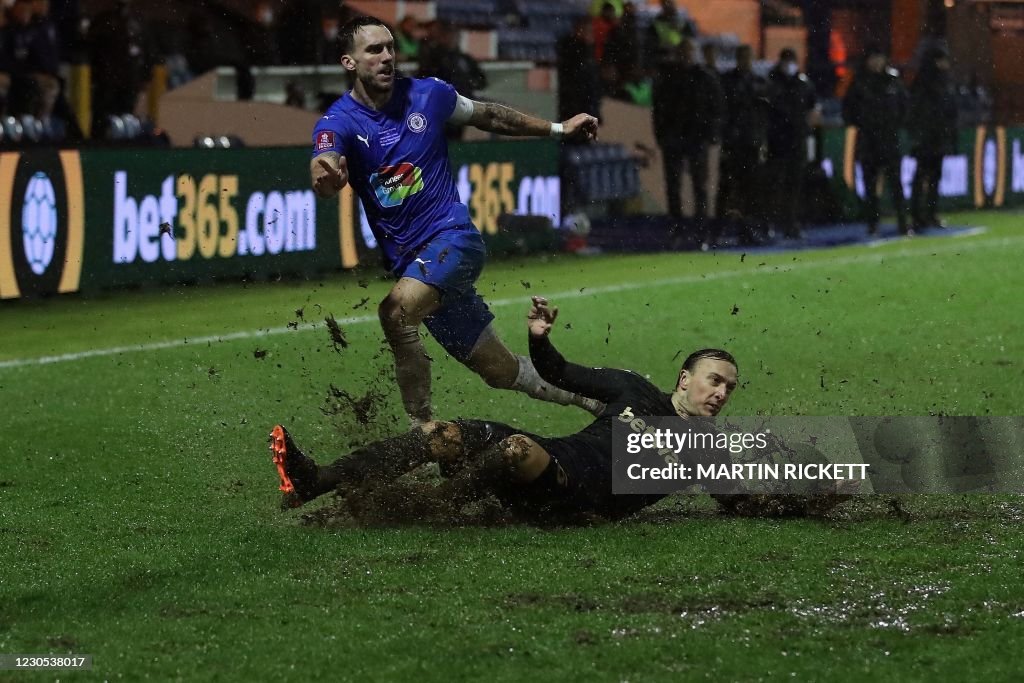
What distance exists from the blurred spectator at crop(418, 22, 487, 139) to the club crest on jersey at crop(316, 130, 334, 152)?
10.1 m

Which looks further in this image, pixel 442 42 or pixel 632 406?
pixel 442 42

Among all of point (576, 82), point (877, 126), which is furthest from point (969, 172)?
point (576, 82)

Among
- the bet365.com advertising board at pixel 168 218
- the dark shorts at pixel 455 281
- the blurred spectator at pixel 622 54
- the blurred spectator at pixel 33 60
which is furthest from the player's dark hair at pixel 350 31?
the blurred spectator at pixel 622 54

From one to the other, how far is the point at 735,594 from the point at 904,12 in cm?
1688

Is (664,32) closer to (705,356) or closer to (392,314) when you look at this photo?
(392,314)

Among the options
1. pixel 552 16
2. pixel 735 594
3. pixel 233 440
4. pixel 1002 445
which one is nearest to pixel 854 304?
pixel 1002 445

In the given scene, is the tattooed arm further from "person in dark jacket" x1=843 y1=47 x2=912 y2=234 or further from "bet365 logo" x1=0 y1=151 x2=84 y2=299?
"person in dark jacket" x1=843 y1=47 x2=912 y2=234

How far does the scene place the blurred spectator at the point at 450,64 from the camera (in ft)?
56.7

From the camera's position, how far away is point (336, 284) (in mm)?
14352

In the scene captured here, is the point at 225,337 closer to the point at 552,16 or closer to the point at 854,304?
the point at 854,304

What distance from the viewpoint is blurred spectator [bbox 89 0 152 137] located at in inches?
628

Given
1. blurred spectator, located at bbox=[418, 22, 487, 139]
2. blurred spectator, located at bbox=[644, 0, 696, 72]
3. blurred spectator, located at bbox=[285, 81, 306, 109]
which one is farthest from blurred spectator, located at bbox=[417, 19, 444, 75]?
blurred spectator, located at bbox=[644, 0, 696, 72]

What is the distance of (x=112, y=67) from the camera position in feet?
52.5

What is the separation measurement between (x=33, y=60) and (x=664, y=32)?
819cm
